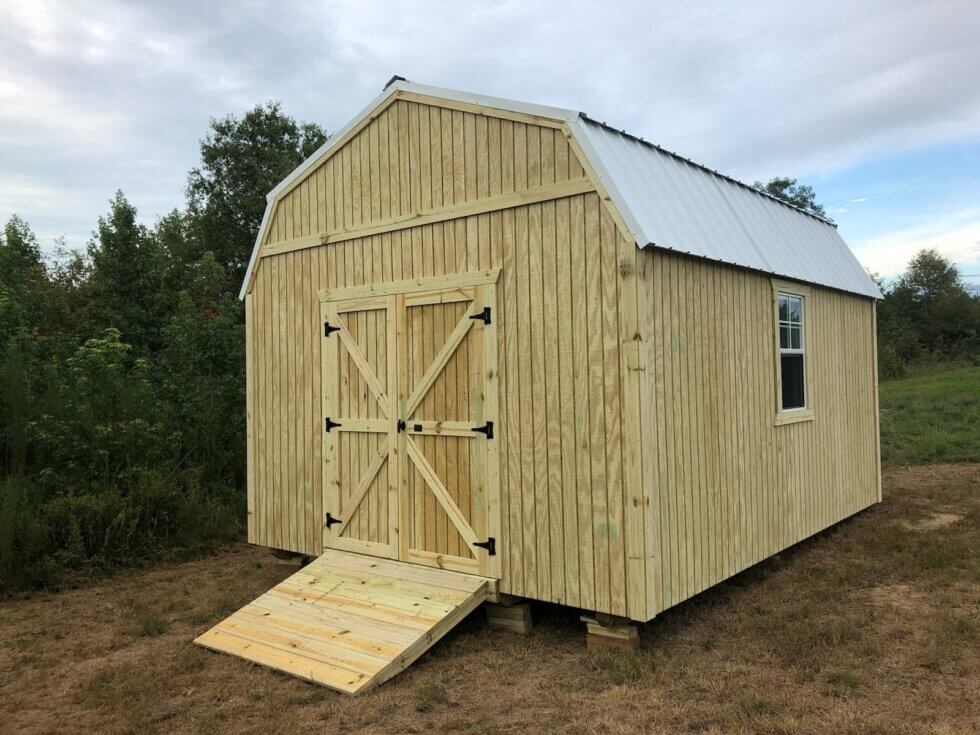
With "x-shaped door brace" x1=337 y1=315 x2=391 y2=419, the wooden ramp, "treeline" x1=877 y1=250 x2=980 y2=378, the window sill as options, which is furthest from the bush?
"treeline" x1=877 y1=250 x2=980 y2=378

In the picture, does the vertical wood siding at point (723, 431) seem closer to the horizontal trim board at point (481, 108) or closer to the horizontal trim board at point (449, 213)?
the horizontal trim board at point (449, 213)

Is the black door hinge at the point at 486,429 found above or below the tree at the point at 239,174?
below

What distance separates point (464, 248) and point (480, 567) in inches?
93.1

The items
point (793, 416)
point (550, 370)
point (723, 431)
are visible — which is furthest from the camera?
point (793, 416)

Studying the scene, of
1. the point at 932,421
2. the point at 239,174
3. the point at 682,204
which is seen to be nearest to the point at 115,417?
the point at 682,204

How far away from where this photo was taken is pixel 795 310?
720cm

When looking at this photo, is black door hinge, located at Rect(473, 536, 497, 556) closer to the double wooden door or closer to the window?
the double wooden door

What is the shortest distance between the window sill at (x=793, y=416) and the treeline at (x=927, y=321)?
19401 mm

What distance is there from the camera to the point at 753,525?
6.09 m

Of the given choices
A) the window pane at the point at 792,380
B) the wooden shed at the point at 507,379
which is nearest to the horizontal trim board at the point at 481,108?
the wooden shed at the point at 507,379

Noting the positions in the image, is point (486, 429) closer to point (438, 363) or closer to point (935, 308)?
point (438, 363)

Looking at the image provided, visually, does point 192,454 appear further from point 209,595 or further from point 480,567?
point 480,567

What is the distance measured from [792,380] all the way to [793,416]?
389mm

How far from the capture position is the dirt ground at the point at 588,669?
391 cm
